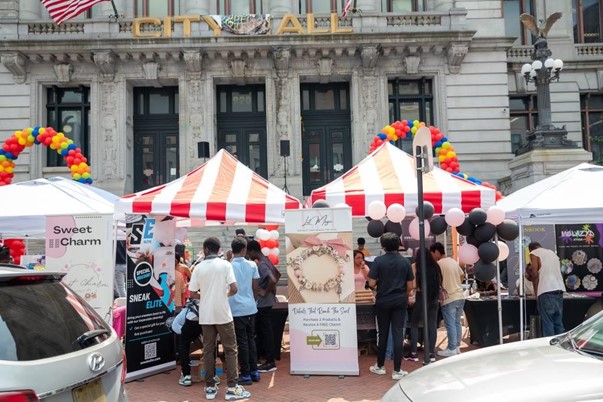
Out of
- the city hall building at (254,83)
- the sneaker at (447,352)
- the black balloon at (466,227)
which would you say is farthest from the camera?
the city hall building at (254,83)

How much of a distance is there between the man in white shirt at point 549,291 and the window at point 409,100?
1478cm

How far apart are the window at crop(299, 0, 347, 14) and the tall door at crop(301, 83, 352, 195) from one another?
3.42 metres

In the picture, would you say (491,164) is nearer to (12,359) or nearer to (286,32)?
(286,32)

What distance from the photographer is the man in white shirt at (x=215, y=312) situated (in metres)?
6.74

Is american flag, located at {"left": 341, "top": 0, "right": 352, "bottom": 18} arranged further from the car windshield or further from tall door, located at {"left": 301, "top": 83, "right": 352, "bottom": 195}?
the car windshield

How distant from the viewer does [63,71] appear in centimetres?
2186

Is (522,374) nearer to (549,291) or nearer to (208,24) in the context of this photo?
(549,291)

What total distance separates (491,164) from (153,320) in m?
18.3

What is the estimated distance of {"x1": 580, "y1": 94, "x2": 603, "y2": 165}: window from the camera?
85.5 ft

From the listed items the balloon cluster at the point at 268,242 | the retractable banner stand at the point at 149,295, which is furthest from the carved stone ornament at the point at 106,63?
the retractable banner stand at the point at 149,295

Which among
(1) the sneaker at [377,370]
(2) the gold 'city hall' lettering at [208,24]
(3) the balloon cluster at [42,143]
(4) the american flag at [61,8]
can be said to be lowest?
(1) the sneaker at [377,370]

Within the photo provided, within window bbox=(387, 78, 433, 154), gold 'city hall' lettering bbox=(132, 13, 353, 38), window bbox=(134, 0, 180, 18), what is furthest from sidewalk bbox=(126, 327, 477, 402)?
window bbox=(134, 0, 180, 18)

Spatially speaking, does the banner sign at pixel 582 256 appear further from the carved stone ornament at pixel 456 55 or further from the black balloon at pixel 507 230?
the carved stone ornament at pixel 456 55

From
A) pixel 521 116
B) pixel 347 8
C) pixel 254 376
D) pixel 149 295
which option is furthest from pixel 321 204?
pixel 521 116
